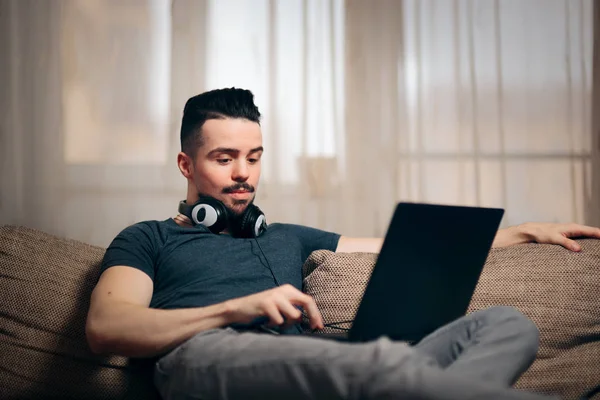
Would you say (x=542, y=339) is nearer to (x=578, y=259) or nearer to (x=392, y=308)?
(x=578, y=259)

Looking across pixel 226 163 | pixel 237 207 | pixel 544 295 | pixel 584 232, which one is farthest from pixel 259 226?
pixel 584 232

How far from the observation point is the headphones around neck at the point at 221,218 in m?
1.67

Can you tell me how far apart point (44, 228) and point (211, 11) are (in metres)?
1.04

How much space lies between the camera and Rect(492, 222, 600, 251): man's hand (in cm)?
175

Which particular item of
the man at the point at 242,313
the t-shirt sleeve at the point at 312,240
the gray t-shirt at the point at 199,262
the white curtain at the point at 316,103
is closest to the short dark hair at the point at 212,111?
the man at the point at 242,313

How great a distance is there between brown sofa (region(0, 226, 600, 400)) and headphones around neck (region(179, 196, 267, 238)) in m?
0.21

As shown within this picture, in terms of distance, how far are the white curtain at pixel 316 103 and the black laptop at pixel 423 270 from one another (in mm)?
1096

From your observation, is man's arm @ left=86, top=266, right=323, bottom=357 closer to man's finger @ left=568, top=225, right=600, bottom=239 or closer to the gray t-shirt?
the gray t-shirt

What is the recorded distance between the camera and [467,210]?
4.02 feet

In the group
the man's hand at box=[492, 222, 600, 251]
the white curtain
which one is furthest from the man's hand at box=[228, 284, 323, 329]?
the white curtain

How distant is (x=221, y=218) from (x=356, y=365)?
825mm

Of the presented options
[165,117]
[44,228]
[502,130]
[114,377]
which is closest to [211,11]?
[165,117]

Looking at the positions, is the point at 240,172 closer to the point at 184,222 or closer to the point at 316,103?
the point at 184,222

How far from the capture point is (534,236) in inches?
71.1
